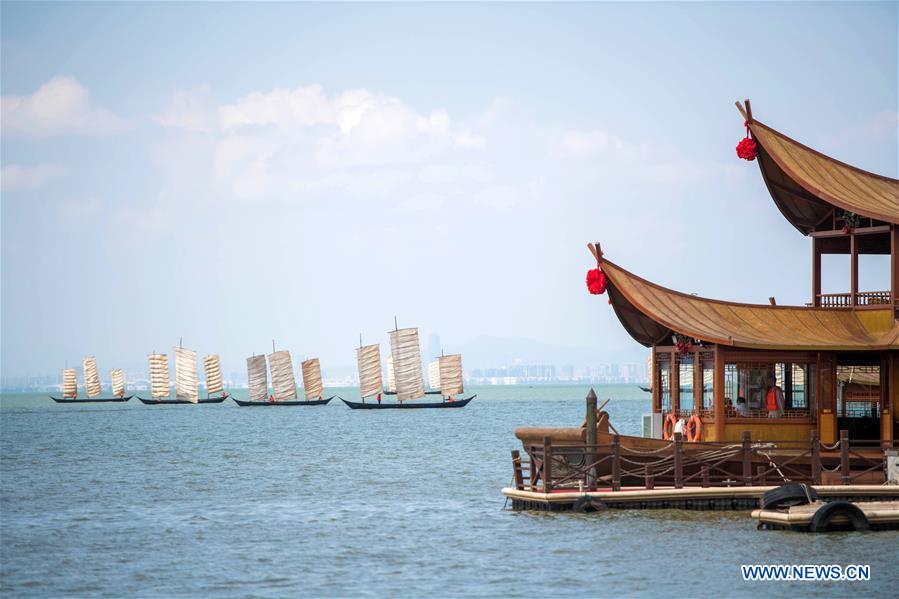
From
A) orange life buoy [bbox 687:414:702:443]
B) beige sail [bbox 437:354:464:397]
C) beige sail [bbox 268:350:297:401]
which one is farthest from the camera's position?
beige sail [bbox 268:350:297:401]

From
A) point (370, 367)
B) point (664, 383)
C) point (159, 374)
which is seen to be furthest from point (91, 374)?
point (664, 383)

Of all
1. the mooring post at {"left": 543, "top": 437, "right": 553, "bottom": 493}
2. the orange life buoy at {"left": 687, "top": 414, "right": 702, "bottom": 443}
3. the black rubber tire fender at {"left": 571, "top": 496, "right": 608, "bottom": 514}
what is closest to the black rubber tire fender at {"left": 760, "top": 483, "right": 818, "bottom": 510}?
the black rubber tire fender at {"left": 571, "top": 496, "right": 608, "bottom": 514}

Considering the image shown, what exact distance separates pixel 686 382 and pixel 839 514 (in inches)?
225

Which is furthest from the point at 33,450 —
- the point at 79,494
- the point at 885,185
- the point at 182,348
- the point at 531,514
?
the point at 182,348

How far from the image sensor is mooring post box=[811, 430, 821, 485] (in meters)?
24.6

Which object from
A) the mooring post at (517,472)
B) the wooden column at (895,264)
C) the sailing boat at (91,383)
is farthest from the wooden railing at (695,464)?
the sailing boat at (91,383)

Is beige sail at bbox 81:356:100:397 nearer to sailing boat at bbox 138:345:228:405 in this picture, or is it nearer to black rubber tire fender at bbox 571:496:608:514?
sailing boat at bbox 138:345:228:405

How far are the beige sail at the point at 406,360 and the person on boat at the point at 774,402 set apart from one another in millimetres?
74318

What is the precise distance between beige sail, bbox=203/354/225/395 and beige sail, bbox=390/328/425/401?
34970 millimetres

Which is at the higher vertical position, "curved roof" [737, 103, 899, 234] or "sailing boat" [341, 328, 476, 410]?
"curved roof" [737, 103, 899, 234]

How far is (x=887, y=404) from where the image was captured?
26.1m

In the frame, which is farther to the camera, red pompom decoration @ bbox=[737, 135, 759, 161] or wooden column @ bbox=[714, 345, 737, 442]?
red pompom decoration @ bbox=[737, 135, 759, 161]

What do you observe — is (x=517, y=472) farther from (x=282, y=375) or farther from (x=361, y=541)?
(x=282, y=375)

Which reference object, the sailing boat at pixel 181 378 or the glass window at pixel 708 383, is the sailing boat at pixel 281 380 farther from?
the glass window at pixel 708 383
